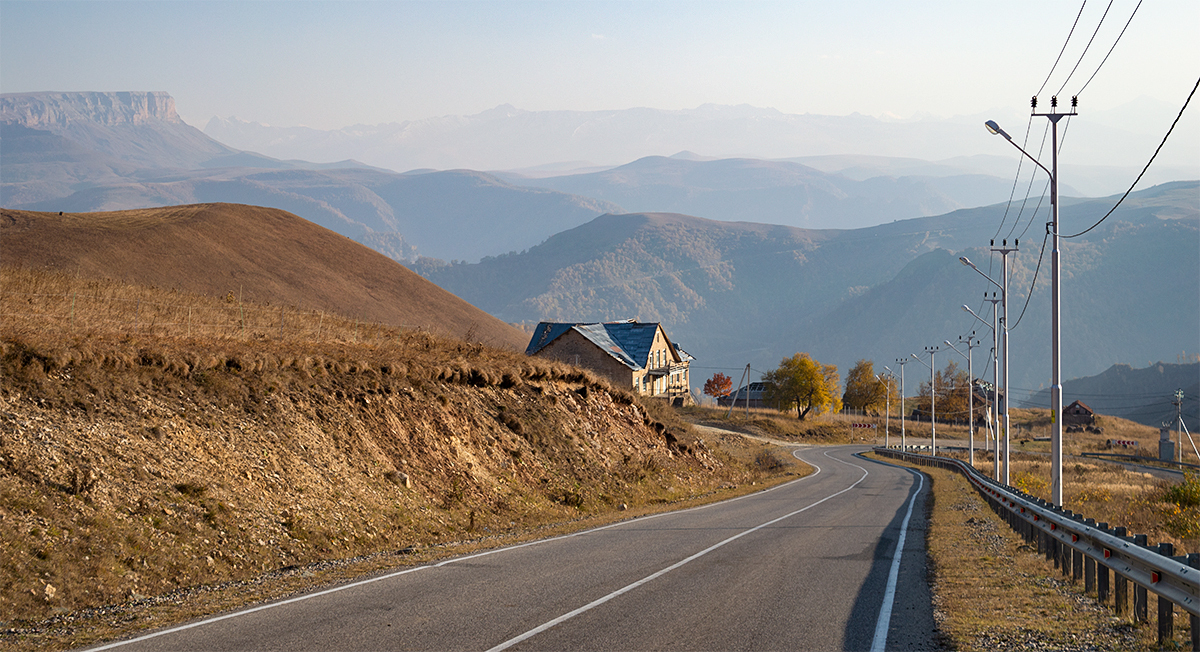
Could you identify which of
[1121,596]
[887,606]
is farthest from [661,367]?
[1121,596]

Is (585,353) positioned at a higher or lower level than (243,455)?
higher

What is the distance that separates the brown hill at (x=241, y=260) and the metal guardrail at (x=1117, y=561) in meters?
42.4

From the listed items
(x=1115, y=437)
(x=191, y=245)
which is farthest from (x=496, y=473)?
(x=1115, y=437)

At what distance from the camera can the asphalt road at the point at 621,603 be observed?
877cm

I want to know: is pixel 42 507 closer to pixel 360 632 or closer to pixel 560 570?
pixel 360 632

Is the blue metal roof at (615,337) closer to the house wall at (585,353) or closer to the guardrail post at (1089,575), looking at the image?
the house wall at (585,353)

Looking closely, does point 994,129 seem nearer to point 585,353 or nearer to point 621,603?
point 621,603

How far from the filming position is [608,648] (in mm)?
8516

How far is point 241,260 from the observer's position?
8325 centimetres

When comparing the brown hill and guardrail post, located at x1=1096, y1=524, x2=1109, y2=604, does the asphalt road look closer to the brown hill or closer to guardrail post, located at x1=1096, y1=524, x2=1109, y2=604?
guardrail post, located at x1=1096, y1=524, x2=1109, y2=604

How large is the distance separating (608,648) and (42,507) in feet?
29.5

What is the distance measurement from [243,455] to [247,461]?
198mm

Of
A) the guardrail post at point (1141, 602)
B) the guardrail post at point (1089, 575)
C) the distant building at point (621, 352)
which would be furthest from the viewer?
the distant building at point (621, 352)

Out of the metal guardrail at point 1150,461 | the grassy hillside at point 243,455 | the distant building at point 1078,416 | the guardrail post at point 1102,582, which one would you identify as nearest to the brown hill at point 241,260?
the grassy hillside at point 243,455
